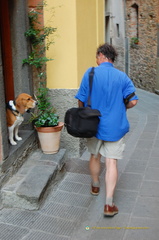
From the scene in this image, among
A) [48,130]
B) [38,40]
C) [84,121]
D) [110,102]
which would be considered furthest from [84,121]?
[38,40]

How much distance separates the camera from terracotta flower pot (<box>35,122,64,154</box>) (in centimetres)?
463

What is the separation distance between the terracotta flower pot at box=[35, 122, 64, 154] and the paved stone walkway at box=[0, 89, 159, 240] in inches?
16.7

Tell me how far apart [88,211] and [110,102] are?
123 centimetres

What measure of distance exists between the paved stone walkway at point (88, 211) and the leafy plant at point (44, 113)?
752 millimetres

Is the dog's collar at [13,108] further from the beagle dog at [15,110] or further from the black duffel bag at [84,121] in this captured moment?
the black duffel bag at [84,121]

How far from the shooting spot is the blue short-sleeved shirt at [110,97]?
3398 millimetres

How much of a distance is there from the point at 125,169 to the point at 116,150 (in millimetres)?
1481

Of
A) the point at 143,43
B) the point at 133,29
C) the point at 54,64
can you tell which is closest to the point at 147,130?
the point at 54,64

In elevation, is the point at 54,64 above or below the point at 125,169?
above

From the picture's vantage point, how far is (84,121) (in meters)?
3.42

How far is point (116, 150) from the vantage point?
3.53 meters

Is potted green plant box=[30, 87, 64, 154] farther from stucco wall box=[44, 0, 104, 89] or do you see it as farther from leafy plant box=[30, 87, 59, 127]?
stucco wall box=[44, 0, 104, 89]

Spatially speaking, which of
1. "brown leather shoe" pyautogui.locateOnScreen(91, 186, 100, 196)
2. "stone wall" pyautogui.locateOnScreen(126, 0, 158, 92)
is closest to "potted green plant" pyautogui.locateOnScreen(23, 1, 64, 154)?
"brown leather shoe" pyautogui.locateOnScreen(91, 186, 100, 196)

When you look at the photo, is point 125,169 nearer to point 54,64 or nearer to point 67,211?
point 67,211
